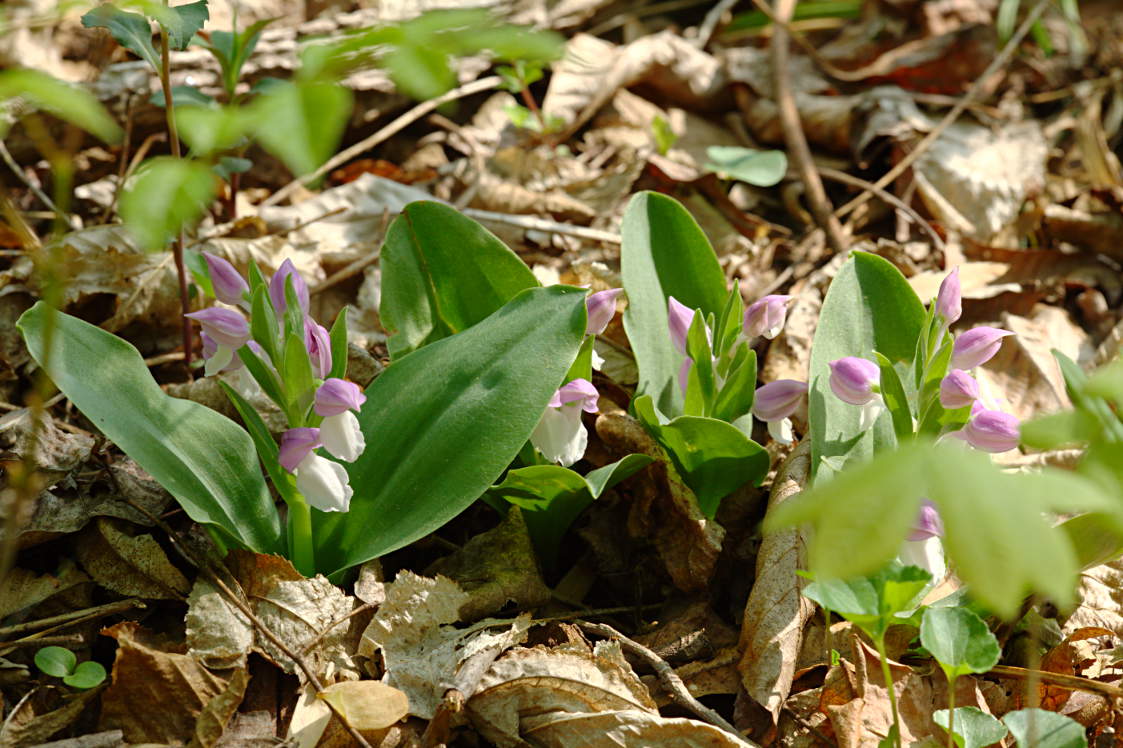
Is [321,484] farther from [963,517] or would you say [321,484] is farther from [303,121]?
[963,517]

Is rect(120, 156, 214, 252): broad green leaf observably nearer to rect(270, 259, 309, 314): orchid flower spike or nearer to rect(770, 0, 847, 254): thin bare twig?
rect(270, 259, 309, 314): orchid flower spike

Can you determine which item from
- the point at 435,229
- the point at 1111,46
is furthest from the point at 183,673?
the point at 1111,46

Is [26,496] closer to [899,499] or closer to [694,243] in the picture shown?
[899,499]

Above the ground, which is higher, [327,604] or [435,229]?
[435,229]

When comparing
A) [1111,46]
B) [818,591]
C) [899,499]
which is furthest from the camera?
[1111,46]

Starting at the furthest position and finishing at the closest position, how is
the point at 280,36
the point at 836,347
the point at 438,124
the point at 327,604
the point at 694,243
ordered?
the point at 438,124, the point at 280,36, the point at 694,243, the point at 836,347, the point at 327,604

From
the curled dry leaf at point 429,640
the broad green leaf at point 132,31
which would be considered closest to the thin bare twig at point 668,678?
the curled dry leaf at point 429,640

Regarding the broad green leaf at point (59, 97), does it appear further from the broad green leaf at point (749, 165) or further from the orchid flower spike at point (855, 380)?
the broad green leaf at point (749, 165)
